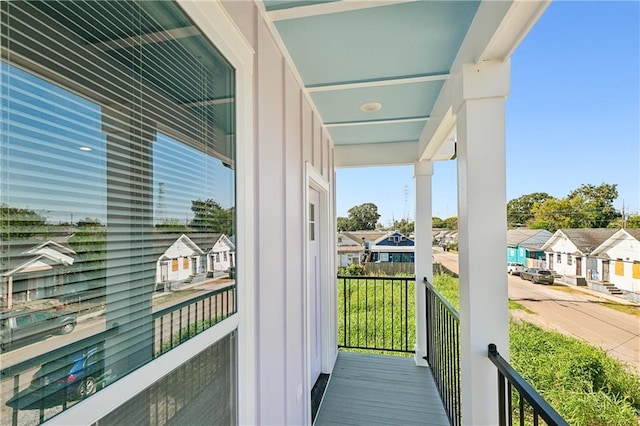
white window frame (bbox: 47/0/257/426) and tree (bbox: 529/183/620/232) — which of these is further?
tree (bbox: 529/183/620/232)

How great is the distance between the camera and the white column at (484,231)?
1.49 m

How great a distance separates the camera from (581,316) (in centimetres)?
177

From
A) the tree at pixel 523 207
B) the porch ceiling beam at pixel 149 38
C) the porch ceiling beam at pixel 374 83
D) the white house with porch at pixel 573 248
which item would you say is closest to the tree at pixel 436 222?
the tree at pixel 523 207

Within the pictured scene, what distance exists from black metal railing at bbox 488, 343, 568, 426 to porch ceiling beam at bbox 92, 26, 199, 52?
5.21 ft

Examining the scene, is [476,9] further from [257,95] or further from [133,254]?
[133,254]

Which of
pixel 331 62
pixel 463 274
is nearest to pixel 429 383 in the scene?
pixel 463 274

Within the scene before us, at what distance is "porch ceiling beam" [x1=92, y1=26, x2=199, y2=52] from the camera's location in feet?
2.35

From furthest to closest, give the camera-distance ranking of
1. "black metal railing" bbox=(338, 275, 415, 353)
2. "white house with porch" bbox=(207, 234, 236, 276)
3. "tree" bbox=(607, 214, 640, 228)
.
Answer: "black metal railing" bbox=(338, 275, 415, 353) → "tree" bbox=(607, 214, 640, 228) → "white house with porch" bbox=(207, 234, 236, 276)

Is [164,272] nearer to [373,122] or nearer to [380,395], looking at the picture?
[373,122]

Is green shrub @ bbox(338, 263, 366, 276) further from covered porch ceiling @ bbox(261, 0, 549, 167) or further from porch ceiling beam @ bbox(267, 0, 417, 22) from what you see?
porch ceiling beam @ bbox(267, 0, 417, 22)

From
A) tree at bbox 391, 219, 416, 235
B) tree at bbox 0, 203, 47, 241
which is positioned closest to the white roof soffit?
tree at bbox 0, 203, 47, 241

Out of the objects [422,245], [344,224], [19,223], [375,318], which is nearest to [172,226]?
[19,223]

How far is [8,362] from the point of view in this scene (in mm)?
510

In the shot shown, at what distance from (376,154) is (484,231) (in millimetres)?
2436
